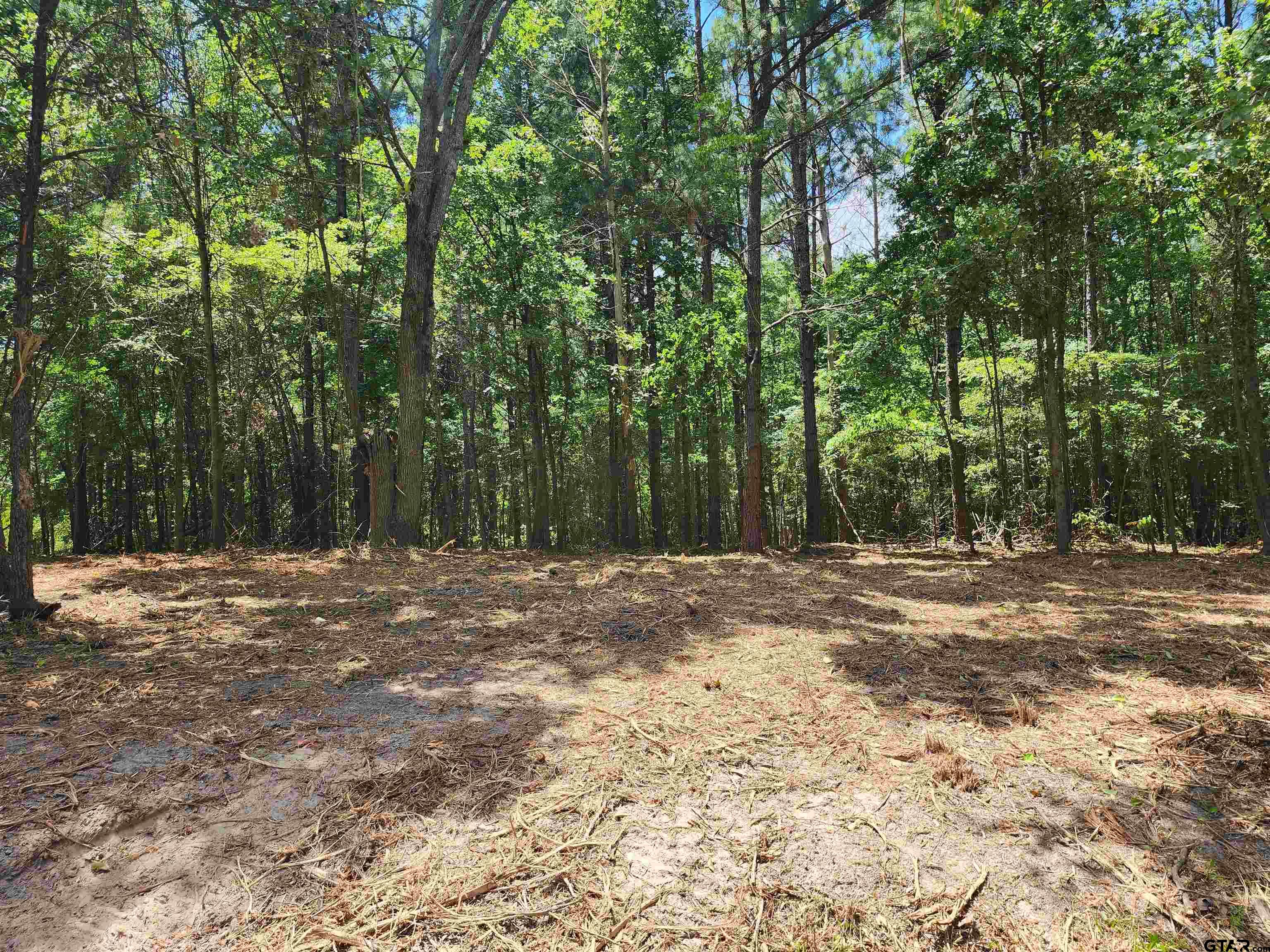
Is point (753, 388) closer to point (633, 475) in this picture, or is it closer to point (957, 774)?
point (633, 475)

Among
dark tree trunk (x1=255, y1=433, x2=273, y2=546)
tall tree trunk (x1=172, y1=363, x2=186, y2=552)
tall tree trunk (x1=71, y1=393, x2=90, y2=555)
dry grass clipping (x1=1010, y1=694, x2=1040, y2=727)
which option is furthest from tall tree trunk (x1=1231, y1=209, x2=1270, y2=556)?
tall tree trunk (x1=71, y1=393, x2=90, y2=555)

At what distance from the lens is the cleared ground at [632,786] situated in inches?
64.7

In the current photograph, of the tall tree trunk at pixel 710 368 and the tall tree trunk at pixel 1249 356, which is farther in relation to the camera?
the tall tree trunk at pixel 710 368

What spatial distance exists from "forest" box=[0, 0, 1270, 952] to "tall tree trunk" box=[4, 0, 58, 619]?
45 millimetres

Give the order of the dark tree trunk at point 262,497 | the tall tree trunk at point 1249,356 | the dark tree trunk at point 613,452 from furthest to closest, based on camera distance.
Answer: the dark tree trunk at point 262,497 → the dark tree trunk at point 613,452 → the tall tree trunk at point 1249,356

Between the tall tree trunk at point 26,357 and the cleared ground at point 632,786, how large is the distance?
58 centimetres

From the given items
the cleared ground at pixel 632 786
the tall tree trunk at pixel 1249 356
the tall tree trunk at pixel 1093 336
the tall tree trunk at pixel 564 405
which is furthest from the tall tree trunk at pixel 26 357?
the tall tree trunk at pixel 1249 356

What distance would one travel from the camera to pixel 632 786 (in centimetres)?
226

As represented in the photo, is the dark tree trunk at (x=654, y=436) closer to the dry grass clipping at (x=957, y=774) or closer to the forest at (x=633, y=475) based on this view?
the forest at (x=633, y=475)

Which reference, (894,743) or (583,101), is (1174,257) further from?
(894,743)

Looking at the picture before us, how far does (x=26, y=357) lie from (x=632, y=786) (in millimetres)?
5609

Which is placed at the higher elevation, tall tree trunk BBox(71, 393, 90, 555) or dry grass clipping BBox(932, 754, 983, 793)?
tall tree trunk BBox(71, 393, 90, 555)

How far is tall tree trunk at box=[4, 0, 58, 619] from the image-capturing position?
4684 mm

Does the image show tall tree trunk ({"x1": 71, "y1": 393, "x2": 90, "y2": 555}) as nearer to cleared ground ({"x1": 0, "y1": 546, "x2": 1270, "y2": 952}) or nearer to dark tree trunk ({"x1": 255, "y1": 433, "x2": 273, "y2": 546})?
dark tree trunk ({"x1": 255, "y1": 433, "x2": 273, "y2": 546})
